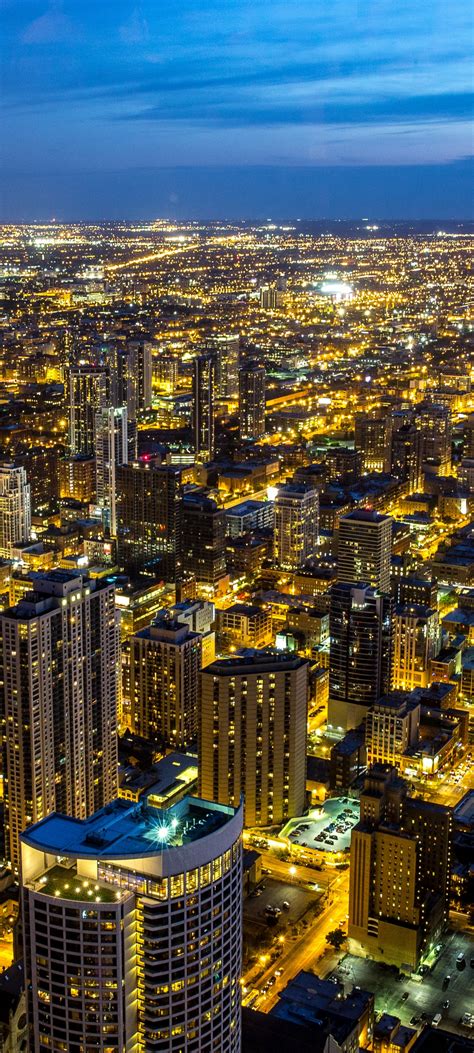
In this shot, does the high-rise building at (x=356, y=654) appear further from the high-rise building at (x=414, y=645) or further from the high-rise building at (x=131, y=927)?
the high-rise building at (x=131, y=927)

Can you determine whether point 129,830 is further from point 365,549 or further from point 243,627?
point 365,549

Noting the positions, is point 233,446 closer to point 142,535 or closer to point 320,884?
point 142,535

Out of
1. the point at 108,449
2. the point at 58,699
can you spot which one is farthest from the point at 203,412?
the point at 58,699

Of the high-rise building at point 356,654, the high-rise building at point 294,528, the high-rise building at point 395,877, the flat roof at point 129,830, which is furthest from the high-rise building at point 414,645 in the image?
the flat roof at point 129,830

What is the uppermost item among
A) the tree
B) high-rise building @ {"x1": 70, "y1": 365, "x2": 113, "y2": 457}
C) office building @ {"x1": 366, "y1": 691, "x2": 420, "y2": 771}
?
high-rise building @ {"x1": 70, "y1": 365, "x2": 113, "y2": 457}

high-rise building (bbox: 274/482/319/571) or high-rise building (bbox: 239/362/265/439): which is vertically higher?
high-rise building (bbox: 239/362/265/439)

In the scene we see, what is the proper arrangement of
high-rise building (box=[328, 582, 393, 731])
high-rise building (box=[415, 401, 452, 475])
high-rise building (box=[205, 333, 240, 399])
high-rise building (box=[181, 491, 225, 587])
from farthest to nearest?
high-rise building (box=[205, 333, 240, 399]), high-rise building (box=[415, 401, 452, 475]), high-rise building (box=[181, 491, 225, 587]), high-rise building (box=[328, 582, 393, 731])

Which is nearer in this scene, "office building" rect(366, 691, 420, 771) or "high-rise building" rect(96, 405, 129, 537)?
"office building" rect(366, 691, 420, 771)

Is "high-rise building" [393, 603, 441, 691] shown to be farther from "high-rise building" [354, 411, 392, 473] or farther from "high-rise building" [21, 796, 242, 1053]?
"high-rise building" [354, 411, 392, 473]

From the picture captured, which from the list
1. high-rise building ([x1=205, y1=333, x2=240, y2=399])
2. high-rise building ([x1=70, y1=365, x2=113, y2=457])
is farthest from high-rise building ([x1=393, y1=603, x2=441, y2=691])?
high-rise building ([x1=205, y1=333, x2=240, y2=399])
